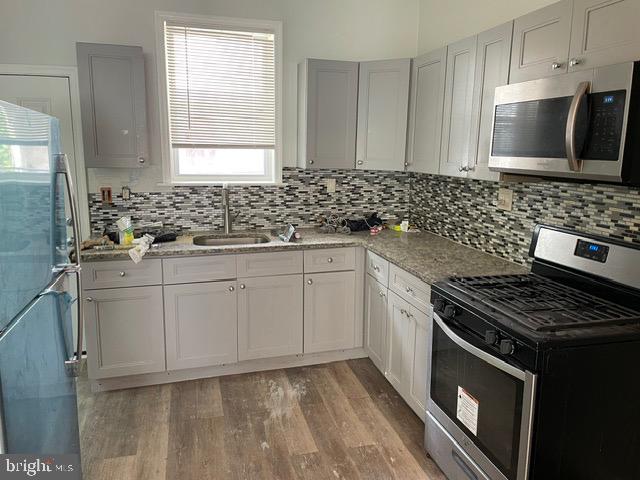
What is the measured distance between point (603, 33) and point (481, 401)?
147 cm

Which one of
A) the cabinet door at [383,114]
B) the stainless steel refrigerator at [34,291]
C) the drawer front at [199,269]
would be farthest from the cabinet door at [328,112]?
the stainless steel refrigerator at [34,291]

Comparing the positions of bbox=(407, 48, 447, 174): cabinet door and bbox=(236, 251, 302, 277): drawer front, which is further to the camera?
bbox=(236, 251, 302, 277): drawer front

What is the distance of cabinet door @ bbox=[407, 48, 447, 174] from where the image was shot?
302cm

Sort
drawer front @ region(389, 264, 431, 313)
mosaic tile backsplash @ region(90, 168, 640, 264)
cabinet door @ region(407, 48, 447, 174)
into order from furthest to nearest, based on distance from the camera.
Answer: cabinet door @ region(407, 48, 447, 174) → drawer front @ region(389, 264, 431, 313) → mosaic tile backsplash @ region(90, 168, 640, 264)

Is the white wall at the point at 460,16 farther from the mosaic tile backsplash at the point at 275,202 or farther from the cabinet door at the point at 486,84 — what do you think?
the mosaic tile backsplash at the point at 275,202

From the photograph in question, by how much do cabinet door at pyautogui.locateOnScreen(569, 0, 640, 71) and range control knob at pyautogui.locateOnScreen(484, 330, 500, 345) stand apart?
1064 mm

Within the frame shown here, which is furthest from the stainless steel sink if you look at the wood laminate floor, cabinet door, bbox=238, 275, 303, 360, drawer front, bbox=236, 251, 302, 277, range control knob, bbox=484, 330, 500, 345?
range control knob, bbox=484, 330, 500, 345

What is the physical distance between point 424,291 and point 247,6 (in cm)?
236

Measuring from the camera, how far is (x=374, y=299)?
3.26 metres

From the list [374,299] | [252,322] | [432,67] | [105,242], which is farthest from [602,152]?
[105,242]

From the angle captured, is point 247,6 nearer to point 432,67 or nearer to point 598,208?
point 432,67

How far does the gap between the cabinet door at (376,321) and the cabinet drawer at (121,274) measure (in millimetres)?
1377

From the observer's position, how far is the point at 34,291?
160 cm

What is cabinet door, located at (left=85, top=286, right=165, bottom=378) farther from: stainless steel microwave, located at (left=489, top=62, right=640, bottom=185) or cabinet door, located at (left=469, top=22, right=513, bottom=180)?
stainless steel microwave, located at (left=489, top=62, right=640, bottom=185)
